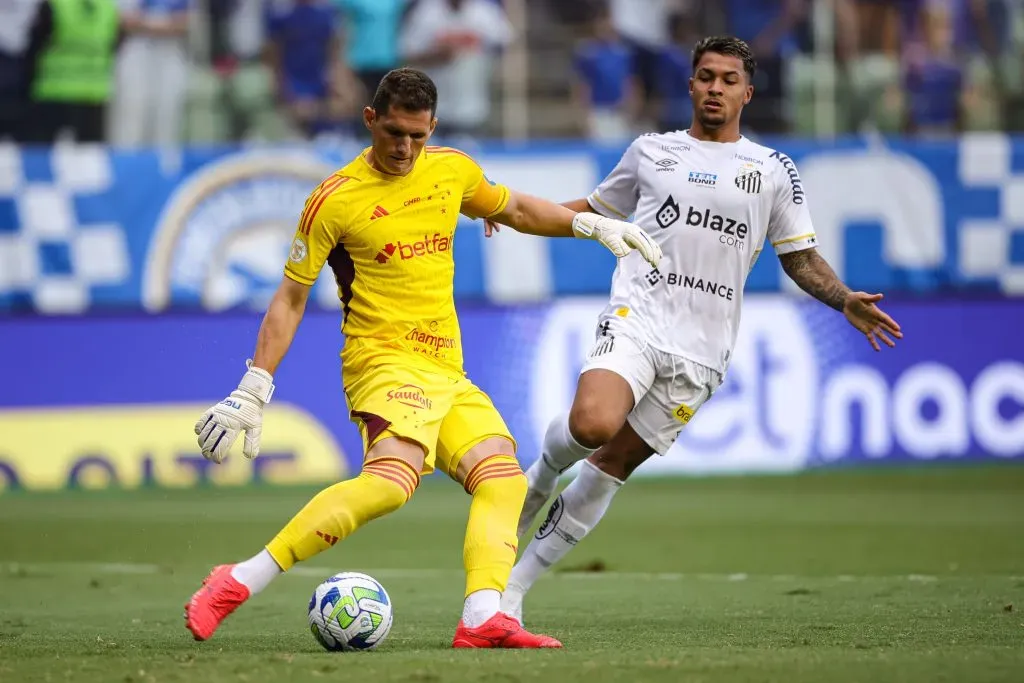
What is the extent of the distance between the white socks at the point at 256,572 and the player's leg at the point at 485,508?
807 millimetres

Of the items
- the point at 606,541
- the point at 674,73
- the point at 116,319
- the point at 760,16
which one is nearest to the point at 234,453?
the point at 116,319

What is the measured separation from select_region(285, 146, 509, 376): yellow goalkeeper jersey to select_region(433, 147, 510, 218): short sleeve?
0.13 ft

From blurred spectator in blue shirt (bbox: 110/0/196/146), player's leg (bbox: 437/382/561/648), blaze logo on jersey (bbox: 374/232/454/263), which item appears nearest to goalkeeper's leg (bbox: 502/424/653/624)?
player's leg (bbox: 437/382/561/648)

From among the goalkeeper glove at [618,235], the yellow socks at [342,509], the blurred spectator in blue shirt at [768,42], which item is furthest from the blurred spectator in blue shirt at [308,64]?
the yellow socks at [342,509]

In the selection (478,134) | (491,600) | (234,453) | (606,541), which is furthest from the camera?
(478,134)

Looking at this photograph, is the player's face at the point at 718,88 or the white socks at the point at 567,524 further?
the player's face at the point at 718,88

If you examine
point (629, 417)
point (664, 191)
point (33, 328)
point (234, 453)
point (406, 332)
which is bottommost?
point (234, 453)

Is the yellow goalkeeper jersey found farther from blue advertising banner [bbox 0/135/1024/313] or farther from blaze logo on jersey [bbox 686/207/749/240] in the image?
blue advertising banner [bbox 0/135/1024/313]

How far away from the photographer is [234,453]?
48.8 feet

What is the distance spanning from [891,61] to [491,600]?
1276 centimetres

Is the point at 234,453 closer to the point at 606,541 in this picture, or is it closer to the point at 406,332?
the point at 606,541

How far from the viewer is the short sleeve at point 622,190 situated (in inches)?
314

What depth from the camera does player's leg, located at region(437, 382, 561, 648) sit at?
6.34 metres

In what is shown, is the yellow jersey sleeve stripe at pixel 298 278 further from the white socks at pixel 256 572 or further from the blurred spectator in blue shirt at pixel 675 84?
the blurred spectator in blue shirt at pixel 675 84
